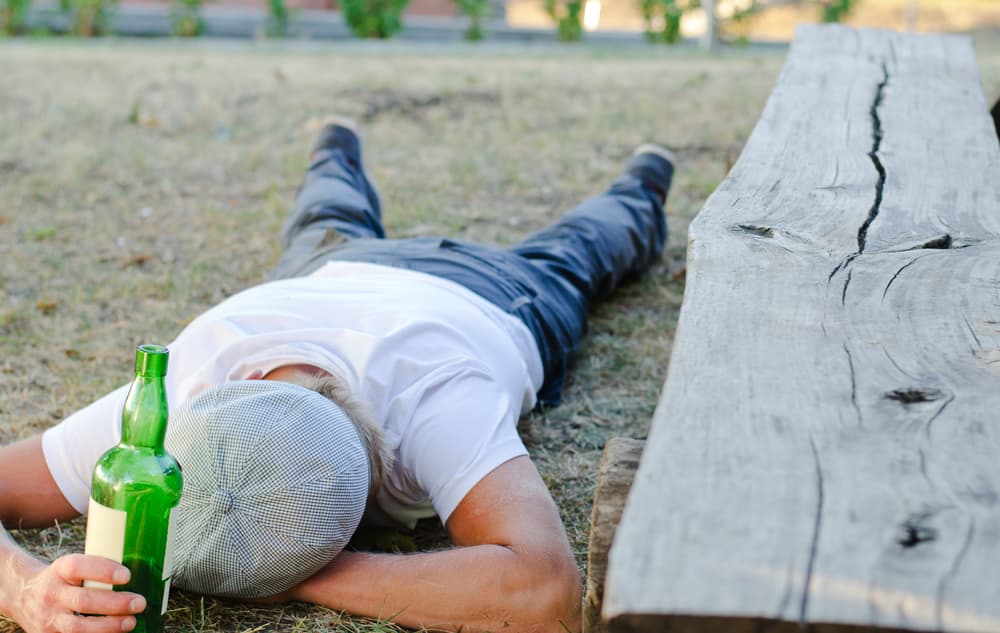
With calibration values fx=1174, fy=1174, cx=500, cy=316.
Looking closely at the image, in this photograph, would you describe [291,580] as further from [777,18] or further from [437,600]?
[777,18]

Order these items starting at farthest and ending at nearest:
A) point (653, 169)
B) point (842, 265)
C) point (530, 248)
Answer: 1. point (653, 169)
2. point (530, 248)
3. point (842, 265)

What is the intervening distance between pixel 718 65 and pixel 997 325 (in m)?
6.14

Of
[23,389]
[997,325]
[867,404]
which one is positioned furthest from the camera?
[23,389]

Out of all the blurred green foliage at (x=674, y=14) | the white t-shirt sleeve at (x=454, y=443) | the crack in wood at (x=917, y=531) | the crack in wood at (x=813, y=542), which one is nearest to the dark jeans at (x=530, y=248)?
the white t-shirt sleeve at (x=454, y=443)

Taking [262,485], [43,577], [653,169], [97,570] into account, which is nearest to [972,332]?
[262,485]

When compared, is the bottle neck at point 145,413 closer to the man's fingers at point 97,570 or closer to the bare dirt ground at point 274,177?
the man's fingers at point 97,570

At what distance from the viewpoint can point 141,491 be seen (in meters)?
1.74

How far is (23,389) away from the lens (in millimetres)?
3027

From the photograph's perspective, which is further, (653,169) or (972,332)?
(653,169)

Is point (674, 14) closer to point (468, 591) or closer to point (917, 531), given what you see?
point (468, 591)

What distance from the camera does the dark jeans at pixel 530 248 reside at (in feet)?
9.58

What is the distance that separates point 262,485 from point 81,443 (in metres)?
0.53

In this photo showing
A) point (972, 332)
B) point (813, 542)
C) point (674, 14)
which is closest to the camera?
point (813, 542)

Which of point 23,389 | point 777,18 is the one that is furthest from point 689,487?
point 777,18
